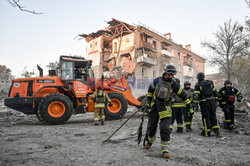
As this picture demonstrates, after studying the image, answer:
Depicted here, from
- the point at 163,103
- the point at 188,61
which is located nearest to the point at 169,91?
the point at 163,103

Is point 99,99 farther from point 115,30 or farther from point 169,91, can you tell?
point 115,30

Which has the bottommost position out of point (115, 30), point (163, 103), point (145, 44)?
point (163, 103)

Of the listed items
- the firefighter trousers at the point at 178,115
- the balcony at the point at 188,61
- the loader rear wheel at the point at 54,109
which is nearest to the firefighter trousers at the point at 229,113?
the firefighter trousers at the point at 178,115

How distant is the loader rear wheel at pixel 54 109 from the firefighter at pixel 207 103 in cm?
480

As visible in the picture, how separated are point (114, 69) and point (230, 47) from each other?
16038 millimetres

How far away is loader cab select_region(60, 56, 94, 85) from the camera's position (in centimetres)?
747

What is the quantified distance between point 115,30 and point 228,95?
25.2 metres

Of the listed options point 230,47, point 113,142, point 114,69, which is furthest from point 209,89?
point 114,69

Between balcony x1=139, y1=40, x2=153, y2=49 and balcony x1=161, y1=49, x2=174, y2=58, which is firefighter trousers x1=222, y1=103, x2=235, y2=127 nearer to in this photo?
balcony x1=139, y1=40, x2=153, y2=49

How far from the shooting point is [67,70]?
7504 millimetres

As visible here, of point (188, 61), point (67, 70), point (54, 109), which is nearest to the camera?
point (54, 109)

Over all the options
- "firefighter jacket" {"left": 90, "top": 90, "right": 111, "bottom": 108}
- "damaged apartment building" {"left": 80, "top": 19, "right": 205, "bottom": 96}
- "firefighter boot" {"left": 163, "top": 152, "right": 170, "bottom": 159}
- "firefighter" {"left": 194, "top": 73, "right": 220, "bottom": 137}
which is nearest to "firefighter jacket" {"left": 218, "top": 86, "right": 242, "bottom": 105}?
"firefighter" {"left": 194, "top": 73, "right": 220, "bottom": 137}

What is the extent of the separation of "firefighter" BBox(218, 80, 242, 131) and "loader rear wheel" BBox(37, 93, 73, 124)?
5.74m

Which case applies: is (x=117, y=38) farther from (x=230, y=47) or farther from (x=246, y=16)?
(x=246, y=16)
